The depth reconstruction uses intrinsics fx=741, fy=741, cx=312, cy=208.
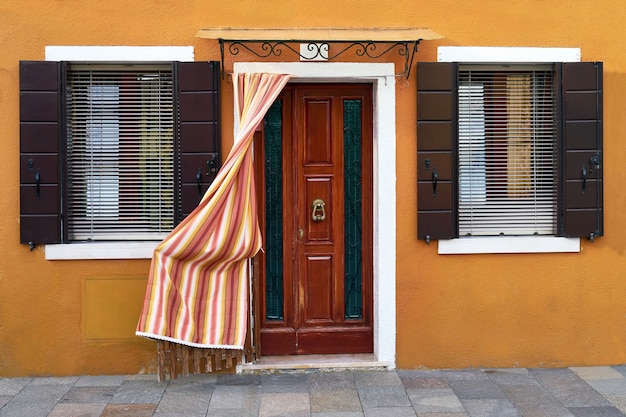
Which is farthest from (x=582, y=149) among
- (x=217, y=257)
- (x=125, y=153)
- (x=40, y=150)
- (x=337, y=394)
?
(x=40, y=150)

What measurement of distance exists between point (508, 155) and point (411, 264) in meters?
1.27

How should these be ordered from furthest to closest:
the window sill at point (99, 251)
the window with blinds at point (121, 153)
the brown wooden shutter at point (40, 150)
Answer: the window with blinds at point (121, 153), the window sill at point (99, 251), the brown wooden shutter at point (40, 150)

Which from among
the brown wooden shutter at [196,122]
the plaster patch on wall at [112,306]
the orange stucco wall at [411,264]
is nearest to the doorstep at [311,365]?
the orange stucco wall at [411,264]

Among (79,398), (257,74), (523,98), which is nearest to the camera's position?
(79,398)

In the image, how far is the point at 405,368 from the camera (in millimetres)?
6219

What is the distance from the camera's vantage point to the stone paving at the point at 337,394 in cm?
528

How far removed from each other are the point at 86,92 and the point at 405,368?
3507mm

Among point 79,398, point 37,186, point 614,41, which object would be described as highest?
point 614,41

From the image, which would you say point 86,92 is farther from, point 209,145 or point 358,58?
point 358,58

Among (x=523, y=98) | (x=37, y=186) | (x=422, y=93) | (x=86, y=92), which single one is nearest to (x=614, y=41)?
(x=523, y=98)

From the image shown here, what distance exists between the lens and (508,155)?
20.9 feet

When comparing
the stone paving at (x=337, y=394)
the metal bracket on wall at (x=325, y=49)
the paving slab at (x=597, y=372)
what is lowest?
the stone paving at (x=337, y=394)

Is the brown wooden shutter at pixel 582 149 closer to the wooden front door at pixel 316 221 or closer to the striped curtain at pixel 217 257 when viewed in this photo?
the wooden front door at pixel 316 221

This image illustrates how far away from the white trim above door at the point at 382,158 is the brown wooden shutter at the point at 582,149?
1441 millimetres
